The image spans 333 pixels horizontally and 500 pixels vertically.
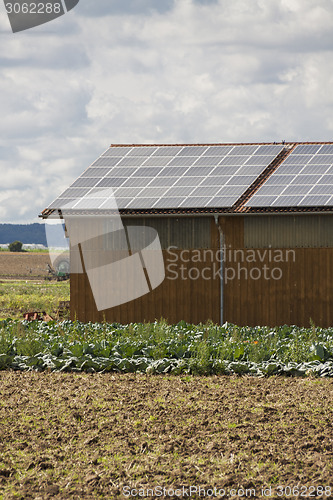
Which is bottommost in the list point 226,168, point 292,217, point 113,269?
point 113,269

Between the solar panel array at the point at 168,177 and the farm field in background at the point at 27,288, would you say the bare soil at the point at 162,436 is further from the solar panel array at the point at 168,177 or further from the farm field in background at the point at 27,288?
the farm field in background at the point at 27,288

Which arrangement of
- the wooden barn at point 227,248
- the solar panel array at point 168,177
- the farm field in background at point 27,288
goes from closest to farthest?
1. the wooden barn at point 227,248
2. the solar panel array at point 168,177
3. the farm field in background at point 27,288

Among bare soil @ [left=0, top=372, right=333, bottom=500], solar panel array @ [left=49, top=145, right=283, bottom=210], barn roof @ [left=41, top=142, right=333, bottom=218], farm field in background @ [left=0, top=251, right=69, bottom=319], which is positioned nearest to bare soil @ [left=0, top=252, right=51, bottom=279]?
farm field in background @ [left=0, top=251, right=69, bottom=319]

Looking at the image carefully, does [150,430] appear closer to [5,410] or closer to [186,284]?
[5,410]

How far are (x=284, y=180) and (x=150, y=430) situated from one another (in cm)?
1189

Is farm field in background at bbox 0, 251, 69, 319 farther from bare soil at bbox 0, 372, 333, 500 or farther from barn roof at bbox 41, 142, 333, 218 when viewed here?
bare soil at bbox 0, 372, 333, 500

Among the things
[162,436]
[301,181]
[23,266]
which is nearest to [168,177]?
[301,181]

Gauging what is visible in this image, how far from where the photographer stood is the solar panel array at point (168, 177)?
18.3 m

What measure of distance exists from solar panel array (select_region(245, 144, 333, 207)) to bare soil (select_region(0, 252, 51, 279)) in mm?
50220

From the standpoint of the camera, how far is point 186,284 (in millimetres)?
18359

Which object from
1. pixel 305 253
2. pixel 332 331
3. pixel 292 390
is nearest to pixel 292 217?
pixel 305 253

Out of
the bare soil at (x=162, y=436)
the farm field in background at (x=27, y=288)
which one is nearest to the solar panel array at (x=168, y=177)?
the farm field in background at (x=27, y=288)

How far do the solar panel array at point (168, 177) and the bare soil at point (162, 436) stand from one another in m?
7.78

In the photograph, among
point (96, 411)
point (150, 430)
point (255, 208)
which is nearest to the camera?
point (150, 430)
